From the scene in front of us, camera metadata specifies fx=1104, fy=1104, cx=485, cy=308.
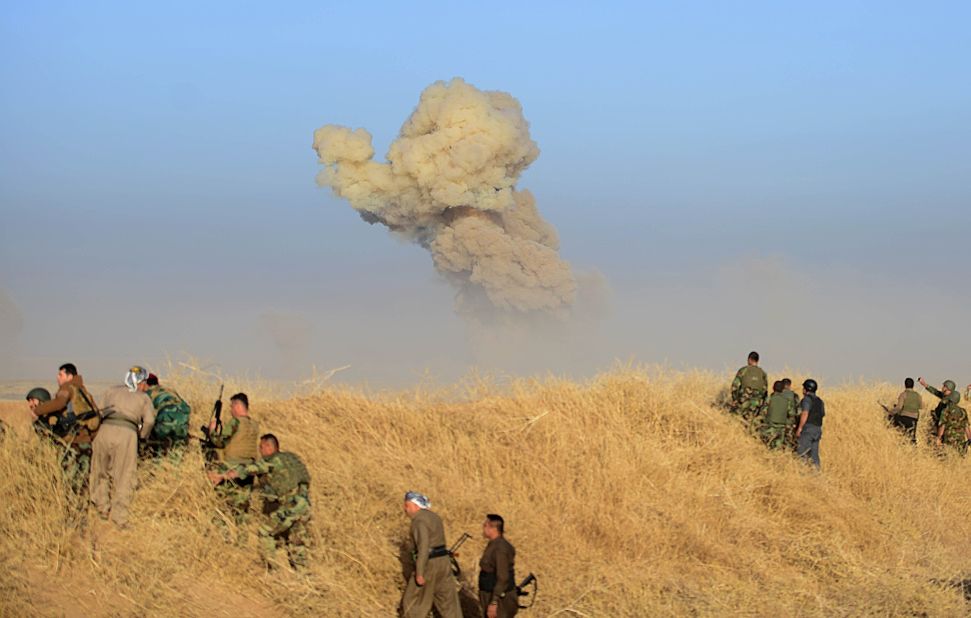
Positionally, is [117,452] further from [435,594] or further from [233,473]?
[435,594]

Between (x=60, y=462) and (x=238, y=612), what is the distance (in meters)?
3.11

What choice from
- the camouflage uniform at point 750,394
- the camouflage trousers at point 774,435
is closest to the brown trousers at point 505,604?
the camouflage trousers at point 774,435

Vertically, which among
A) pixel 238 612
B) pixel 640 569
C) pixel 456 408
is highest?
pixel 456 408

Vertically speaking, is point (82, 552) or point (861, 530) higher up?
point (861, 530)

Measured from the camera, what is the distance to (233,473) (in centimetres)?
1059

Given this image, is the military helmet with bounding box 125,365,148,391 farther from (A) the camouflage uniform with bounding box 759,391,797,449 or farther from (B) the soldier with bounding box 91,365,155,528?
(A) the camouflage uniform with bounding box 759,391,797,449

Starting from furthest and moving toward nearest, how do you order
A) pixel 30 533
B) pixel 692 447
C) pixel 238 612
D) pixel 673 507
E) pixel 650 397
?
pixel 650 397 < pixel 692 447 < pixel 673 507 < pixel 30 533 < pixel 238 612

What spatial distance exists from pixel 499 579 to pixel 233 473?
299 centimetres

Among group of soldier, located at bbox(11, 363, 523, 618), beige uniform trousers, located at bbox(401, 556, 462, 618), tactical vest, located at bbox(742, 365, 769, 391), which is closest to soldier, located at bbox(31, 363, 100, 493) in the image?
group of soldier, located at bbox(11, 363, 523, 618)

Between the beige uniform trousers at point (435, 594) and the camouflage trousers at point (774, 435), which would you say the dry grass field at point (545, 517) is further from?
the beige uniform trousers at point (435, 594)

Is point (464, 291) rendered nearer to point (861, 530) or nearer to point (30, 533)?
point (861, 530)

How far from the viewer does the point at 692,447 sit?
1493 centimetres

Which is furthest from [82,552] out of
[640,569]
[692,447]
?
[692,447]

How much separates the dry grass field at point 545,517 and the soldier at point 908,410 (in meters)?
2.79
